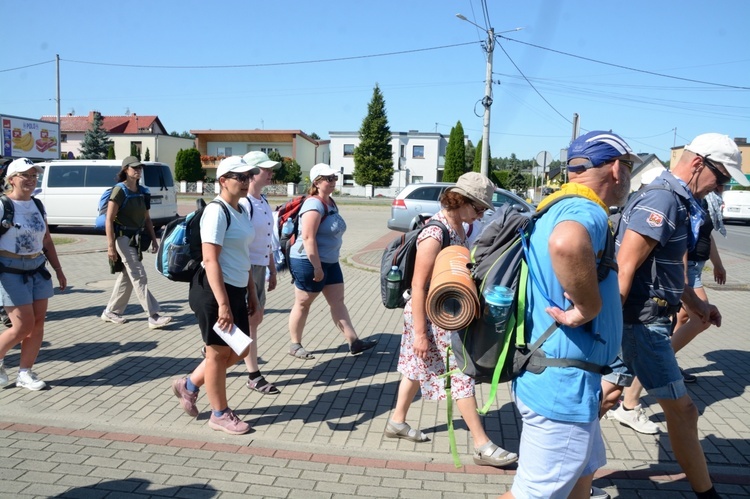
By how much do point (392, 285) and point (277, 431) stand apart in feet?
4.65

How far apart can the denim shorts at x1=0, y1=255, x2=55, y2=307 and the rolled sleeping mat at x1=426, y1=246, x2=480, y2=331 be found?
385cm

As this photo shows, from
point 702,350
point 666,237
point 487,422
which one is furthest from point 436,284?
point 702,350

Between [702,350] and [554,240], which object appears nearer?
[554,240]

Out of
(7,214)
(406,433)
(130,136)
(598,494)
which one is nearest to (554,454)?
(598,494)

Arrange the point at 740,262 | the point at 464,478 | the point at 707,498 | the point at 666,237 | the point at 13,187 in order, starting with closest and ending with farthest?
the point at 666,237 → the point at 707,498 → the point at 464,478 → the point at 13,187 → the point at 740,262

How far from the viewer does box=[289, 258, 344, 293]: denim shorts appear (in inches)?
222

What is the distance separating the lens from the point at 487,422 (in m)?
4.52

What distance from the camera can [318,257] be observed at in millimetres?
5488

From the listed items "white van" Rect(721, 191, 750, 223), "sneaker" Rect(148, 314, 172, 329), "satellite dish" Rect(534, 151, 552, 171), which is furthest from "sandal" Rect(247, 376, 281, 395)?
"white van" Rect(721, 191, 750, 223)

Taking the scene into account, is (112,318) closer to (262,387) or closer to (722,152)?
(262,387)

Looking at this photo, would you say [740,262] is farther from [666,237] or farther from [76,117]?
[76,117]

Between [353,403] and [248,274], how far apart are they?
1.42 meters

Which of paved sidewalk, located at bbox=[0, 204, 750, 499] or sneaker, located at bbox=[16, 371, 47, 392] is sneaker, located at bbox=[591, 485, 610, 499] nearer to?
paved sidewalk, located at bbox=[0, 204, 750, 499]

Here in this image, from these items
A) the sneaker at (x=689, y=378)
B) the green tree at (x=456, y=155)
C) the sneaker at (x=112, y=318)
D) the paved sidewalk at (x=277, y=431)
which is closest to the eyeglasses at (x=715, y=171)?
the paved sidewalk at (x=277, y=431)
